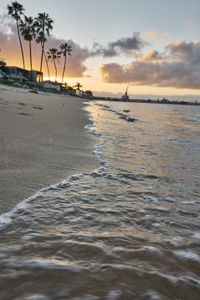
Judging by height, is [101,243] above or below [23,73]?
below

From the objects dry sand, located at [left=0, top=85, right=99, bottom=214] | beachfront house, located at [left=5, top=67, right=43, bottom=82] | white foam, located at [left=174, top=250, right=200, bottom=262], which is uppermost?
beachfront house, located at [left=5, top=67, right=43, bottom=82]

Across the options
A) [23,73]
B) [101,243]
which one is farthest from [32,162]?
[23,73]

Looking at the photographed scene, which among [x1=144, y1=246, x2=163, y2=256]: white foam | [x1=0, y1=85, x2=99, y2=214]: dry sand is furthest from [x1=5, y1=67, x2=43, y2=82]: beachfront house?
[x1=144, y1=246, x2=163, y2=256]: white foam

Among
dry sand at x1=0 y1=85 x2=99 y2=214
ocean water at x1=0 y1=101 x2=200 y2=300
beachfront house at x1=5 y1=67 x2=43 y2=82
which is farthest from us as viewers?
beachfront house at x1=5 y1=67 x2=43 y2=82

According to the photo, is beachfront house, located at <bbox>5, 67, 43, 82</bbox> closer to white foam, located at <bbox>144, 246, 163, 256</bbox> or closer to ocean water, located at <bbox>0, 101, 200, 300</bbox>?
ocean water, located at <bbox>0, 101, 200, 300</bbox>

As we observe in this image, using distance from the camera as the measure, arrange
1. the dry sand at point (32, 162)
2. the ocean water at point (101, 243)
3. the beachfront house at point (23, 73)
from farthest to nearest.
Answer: the beachfront house at point (23, 73) < the dry sand at point (32, 162) < the ocean water at point (101, 243)

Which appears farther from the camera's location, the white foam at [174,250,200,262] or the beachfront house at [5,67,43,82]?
the beachfront house at [5,67,43,82]

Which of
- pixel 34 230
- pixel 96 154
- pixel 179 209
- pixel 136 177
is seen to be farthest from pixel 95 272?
pixel 96 154

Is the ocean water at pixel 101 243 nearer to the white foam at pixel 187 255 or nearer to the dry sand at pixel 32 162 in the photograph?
the white foam at pixel 187 255

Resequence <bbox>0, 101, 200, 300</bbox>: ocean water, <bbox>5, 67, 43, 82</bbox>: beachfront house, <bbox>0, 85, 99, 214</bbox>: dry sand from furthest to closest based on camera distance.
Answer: <bbox>5, 67, 43, 82</bbox>: beachfront house
<bbox>0, 85, 99, 214</bbox>: dry sand
<bbox>0, 101, 200, 300</bbox>: ocean water

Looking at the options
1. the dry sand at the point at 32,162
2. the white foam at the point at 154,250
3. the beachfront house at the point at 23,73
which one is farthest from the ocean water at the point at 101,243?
the beachfront house at the point at 23,73

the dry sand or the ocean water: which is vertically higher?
the dry sand

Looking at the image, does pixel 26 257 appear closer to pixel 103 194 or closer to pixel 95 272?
pixel 95 272

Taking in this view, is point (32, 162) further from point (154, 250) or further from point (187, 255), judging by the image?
point (187, 255)
